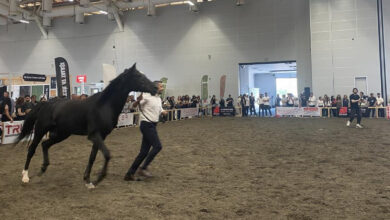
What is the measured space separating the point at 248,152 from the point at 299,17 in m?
18.4

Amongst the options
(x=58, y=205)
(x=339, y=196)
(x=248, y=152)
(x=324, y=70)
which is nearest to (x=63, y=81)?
(x=248, y=152)

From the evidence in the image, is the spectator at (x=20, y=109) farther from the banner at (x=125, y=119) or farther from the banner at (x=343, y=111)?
the banner at (x=343, y=111)

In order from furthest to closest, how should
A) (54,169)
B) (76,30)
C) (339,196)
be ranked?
(76,30), (54,169), (339,196)

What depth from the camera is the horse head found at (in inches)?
170

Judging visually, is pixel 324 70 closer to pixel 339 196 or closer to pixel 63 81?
pixel 63 81

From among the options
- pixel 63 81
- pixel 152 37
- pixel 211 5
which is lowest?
pixel 63 81

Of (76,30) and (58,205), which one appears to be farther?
(76,30)

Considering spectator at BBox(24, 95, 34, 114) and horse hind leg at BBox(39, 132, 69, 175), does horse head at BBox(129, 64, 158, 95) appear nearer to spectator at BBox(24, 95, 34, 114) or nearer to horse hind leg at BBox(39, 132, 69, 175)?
horse hind leg at BBox(39, 132, 69, 175)

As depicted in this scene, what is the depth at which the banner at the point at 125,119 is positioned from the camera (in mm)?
14698

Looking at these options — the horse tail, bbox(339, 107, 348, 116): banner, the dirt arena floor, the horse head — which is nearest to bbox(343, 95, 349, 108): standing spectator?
bbox(339, 107, 348, 116): banner

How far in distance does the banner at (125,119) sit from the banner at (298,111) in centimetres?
1118

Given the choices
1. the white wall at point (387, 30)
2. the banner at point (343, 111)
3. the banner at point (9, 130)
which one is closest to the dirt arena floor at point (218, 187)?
the banner at point (9, 130)

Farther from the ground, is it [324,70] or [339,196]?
[324,70]

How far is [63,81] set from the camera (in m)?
12.6
